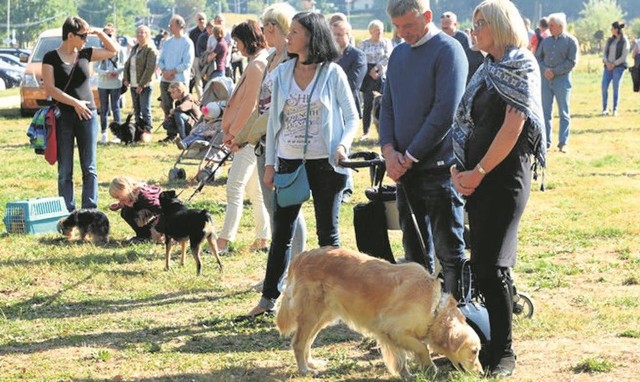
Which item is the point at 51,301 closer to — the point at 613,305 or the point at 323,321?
the point at 323,321

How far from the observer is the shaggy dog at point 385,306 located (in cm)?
517

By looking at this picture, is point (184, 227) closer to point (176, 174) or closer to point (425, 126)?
point (425, 126)

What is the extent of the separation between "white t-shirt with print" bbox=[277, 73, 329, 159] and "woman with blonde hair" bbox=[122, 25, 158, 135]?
11766mm

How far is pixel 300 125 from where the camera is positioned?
20.8 ft

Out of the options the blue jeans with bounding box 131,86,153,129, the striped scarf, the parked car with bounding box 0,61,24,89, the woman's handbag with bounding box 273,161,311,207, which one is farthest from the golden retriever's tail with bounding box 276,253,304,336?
the parked car with bounding box 0,61,24,89

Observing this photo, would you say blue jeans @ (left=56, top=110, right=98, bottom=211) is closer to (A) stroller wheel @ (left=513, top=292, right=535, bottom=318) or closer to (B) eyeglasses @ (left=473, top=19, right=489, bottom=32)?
(A) stroller wheel @ (left=513, top=292, right=535, bottom=318)

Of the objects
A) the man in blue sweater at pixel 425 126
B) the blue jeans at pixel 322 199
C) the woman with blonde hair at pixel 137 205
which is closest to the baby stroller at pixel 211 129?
the woman with blonde hair at pixel 137 205

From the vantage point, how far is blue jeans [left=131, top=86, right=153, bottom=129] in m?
18.2

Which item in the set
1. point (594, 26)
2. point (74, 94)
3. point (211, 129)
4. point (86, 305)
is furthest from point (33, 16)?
point (86, 305)

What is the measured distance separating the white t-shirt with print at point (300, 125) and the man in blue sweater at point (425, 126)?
0.46m

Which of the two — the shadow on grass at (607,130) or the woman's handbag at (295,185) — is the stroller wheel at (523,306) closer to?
the woman's handbag at (295,185)

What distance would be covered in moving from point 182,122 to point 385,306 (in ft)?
35.8

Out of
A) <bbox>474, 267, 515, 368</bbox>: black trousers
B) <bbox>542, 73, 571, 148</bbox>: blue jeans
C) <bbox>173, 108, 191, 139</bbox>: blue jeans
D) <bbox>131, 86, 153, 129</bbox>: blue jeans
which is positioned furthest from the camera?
<bbox>131, 86, 153, 129</bbox>: blue jeans

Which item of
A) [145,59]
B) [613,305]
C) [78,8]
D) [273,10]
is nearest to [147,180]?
[145,59]
